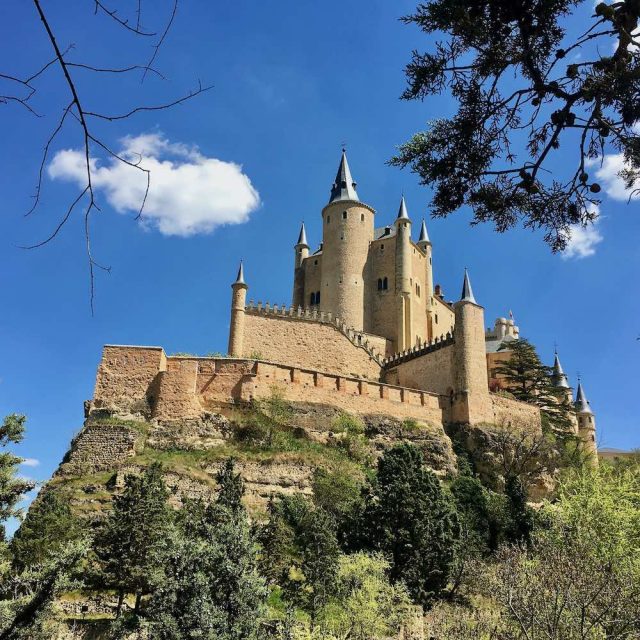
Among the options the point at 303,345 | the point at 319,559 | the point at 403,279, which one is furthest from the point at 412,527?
the point at 403,279

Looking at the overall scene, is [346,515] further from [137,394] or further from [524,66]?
[524,66]

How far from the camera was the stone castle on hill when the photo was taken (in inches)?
1391

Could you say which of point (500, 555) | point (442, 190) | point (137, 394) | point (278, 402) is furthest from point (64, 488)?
point (442, 190)

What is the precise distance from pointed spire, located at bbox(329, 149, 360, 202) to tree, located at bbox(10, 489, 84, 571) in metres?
36.9

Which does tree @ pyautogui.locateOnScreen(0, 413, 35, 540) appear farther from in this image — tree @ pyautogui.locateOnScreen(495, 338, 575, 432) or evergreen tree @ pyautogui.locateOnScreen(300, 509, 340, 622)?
tree @ pyautogui.locateOnScreen(495, 338, 575, 432)

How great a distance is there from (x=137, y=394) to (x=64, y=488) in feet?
22.4

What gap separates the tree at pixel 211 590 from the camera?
15516 millimetres

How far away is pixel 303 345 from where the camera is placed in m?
45.2

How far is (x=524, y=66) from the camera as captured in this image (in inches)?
A: 289

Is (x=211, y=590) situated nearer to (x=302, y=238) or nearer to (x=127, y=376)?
(x=127, y=376)

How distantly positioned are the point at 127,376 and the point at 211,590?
66.5 feet

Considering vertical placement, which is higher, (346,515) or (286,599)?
(346,515)

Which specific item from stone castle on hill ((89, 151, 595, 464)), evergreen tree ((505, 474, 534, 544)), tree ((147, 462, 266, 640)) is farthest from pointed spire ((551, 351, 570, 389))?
tree ((147, 462, 266, 640))

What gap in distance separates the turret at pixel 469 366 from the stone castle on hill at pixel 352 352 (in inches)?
2.7
